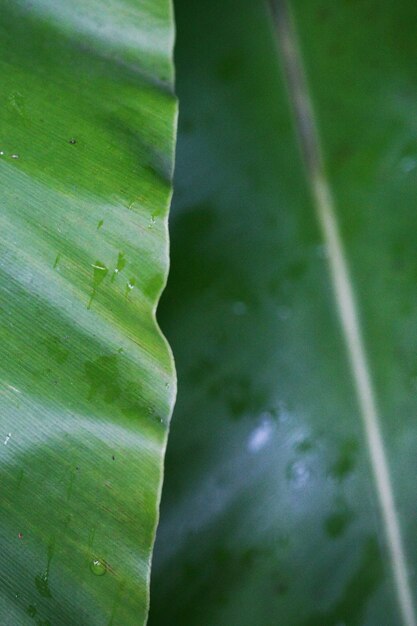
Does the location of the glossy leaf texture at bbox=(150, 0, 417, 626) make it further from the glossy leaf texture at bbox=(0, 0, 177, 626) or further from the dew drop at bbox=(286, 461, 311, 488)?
A: the glossy leaf texture at bbox=(0, 0, 177, 626)

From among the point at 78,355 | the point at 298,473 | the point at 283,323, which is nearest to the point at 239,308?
the point at 283,323

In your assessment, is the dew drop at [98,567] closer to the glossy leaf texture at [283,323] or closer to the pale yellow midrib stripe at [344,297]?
the glossy leaf texture at [283,323]

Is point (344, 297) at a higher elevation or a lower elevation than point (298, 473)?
higher

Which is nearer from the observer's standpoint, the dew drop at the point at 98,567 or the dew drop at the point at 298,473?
the dew drop at the point at 98,567

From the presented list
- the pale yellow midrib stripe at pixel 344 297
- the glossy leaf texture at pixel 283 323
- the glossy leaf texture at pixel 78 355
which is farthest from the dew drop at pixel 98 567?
the pale yellow midrib stripe at pixel 344 297

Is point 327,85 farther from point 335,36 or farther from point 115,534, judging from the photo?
point 115,534

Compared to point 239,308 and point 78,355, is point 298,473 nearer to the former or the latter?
point 239,308
